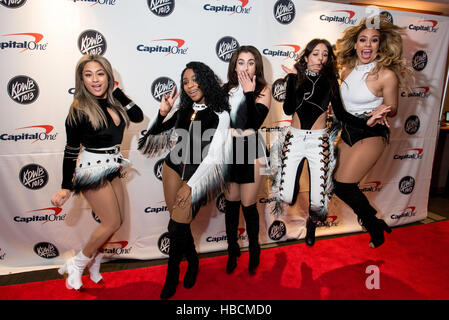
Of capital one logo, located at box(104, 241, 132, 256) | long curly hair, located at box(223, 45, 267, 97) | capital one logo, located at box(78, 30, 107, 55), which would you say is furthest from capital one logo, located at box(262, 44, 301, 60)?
capital one logo, located at box(104, 241, 132, 256)

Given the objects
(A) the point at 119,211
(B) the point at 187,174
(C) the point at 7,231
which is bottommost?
(C) the point at 7,231

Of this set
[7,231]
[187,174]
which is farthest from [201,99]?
[7,231]

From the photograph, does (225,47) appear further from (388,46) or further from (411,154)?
(411,154)

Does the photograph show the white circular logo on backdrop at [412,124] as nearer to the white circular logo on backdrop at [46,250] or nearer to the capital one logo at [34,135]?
the capital one logo at [34,135]

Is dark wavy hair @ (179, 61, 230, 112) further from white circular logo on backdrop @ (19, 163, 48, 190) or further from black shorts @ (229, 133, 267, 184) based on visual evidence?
white circular logo on backdrop @ (19, 163, 48, 190)

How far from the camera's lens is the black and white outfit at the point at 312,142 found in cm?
226

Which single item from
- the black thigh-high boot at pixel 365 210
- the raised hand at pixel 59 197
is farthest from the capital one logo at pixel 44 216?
the black thigh-high boot at pixel 365 210

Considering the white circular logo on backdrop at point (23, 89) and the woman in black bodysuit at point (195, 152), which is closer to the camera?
the woman in black bodysuit at point (195, 152)

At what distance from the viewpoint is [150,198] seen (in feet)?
9.30

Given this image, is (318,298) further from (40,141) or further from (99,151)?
(40,141)

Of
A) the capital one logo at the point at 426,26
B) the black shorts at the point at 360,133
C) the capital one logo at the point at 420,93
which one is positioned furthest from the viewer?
the capital one logo at the point at 420,93

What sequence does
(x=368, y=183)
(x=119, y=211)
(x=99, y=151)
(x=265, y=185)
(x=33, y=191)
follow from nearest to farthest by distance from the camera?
(x=99, y=151) < (x=119, y=211) < (x=33, y=191) < (x=265, y=185) < (x=368, y=183)

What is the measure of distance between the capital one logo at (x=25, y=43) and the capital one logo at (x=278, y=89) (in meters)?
2.17

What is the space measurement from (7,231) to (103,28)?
2168 millimetres
